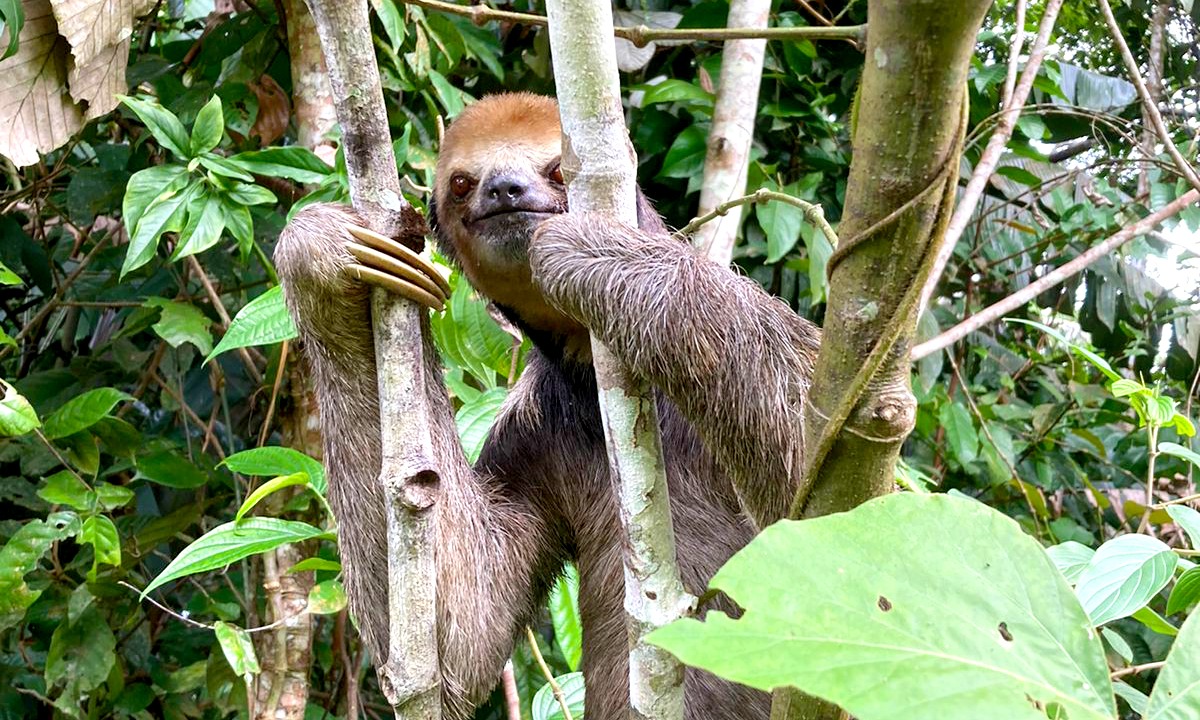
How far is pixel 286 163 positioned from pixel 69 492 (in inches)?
72.6

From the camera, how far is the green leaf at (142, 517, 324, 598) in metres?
3.43

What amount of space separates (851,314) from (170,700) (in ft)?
18.4

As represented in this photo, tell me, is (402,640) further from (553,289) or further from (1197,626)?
(1197,626)

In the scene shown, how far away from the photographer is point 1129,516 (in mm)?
7184

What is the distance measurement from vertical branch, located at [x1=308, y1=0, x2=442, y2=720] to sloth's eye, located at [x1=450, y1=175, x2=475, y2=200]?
117cm

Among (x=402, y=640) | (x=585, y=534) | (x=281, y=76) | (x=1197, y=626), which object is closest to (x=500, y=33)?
(x=281, y=76)

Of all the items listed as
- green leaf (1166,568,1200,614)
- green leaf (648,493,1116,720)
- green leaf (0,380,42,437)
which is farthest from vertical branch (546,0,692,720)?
green leaf (0,380,42,437)

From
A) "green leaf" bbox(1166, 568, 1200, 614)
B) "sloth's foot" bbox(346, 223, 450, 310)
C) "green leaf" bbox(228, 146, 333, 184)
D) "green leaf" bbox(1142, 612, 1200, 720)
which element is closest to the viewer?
"green leaf" bbox(1142, 612, 1200, 720)

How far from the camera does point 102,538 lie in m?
4.70

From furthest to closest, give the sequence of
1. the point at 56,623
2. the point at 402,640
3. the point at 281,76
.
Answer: the point at 281,76
the point at 56,623
the point at 402,640

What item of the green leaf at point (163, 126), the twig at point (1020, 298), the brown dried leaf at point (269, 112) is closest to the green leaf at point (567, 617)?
the twig at point (1020, 298)

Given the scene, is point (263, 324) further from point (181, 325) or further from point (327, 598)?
point (327, 598)

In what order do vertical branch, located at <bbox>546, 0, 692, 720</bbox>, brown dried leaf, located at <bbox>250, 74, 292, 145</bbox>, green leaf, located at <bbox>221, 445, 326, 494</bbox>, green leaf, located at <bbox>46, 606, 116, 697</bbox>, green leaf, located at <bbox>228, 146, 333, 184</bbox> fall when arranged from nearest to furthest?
vertical branch, located at <bbox>546, 0, 692, 720</bbox>, green leaf, located at <bbox>221, 445, 326, 494</bbox>, green leaf, located at <bbox>228, 146, 333, 184</bbox>, green leaf, located at <bbox>46, 606, 116, 697</bbox>, brown dried leaf, located at <bbox>250, 74, 292, 145</bbox>

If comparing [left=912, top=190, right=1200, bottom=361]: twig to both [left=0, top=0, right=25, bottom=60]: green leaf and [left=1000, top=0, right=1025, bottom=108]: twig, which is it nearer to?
[left=1000, top=0, right=1025, bottom=108]: twig
